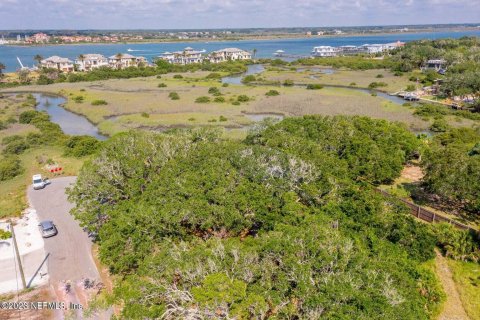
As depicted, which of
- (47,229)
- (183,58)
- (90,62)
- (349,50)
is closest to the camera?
(47,229)

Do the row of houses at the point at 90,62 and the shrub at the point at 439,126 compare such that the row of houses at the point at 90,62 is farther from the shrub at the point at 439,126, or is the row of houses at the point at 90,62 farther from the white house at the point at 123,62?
the shrub at the point at 439,126

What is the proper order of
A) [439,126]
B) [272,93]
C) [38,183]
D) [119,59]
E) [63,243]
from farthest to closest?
[119,59] < [272,93] < [439,126] < [38,183] < [63,243]

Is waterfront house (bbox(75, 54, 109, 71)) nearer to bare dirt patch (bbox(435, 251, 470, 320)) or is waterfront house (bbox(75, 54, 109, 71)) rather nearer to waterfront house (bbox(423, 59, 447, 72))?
waterfront house (bbox(423, 59, 447, 72))

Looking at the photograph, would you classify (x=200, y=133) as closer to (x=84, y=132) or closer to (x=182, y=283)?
(x=182, y=283)

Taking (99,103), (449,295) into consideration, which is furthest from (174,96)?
(449,295)

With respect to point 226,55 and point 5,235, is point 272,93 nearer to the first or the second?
point 5,235

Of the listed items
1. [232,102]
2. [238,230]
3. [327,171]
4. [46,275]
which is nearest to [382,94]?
[232,102]

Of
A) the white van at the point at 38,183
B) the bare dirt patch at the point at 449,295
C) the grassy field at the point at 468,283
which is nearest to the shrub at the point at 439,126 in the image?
the bare dirt patch at the point at 449,295
